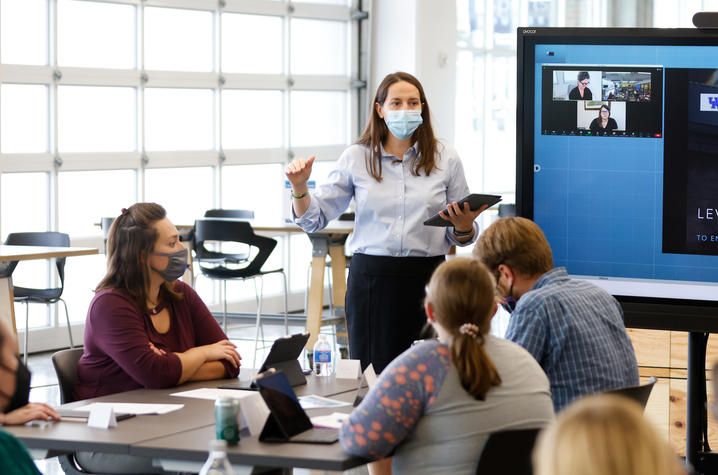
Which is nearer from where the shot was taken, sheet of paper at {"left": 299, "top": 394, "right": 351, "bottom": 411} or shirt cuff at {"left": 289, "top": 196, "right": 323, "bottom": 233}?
sheet of paper at {"left": 299, "top": 394, "right": 351, "bottom": 411}

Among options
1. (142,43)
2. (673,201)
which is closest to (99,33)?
(142,43)

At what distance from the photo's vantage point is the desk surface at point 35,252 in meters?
6.61

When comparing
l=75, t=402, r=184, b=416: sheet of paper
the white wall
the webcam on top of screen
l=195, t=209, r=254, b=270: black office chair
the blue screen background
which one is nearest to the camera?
l=75, t=402, r=184, b=416: sheet of paper

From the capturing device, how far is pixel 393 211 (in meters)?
4.43

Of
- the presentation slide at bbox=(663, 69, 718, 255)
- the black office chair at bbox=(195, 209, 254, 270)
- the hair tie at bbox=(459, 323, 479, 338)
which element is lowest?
the black office chair at bbox=(195, 209, 254, 270)

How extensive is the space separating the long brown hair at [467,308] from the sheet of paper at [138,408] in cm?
94

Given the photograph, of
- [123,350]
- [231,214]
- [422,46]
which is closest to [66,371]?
[123,350]

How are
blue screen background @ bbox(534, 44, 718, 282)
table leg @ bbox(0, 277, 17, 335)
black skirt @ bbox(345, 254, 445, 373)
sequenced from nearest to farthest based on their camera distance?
blue screen background @ bbox(534, 44, 718, 282)
black skirt @ bbox(345, 254, 445, 373)
table leg @ bbox(0, 277, 17, 335)

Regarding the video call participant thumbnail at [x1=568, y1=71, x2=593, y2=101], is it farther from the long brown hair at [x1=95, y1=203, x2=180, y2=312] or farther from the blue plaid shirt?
the long brown hair at [x1=95, y1=203, x2=180, y2=312]

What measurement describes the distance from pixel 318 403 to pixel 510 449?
88 cm

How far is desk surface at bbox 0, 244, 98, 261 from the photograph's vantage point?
6.61m

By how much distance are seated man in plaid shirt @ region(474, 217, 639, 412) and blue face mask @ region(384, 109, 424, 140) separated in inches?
47.3

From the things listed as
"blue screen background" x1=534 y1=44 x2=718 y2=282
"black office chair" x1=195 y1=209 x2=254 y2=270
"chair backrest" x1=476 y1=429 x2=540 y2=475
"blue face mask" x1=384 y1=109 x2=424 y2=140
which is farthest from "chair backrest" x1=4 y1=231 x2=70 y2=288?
"chair backrest" x1=476 y1=429 x2=540 y2=475

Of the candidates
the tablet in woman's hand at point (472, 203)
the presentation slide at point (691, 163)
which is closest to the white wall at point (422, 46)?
the tablet in woman's hand at point (472, 203)
